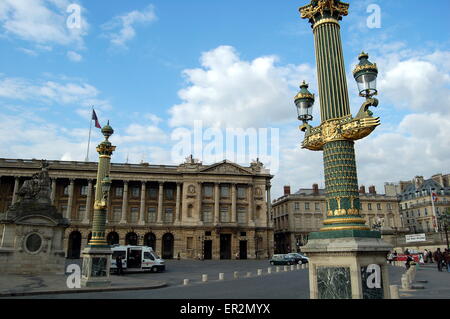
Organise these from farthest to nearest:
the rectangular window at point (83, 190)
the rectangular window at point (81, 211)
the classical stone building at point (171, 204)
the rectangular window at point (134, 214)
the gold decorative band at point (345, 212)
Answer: the rectangular window at point (83, 190) < the rectangular window at point (134, 214) < the rectangular window at point (81, 211) < the classical stone building at point (171, 204) < the gold decorative band at point (345, 212)

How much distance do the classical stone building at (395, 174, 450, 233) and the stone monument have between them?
238 ft

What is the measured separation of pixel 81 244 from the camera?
60.0m

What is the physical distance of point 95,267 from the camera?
673 inches

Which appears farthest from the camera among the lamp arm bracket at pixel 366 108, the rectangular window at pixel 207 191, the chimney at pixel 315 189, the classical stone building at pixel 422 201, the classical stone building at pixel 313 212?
the chimney at pixel 315 189

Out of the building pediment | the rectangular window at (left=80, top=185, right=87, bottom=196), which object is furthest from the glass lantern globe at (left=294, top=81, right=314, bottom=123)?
the rectangular window at (left=80, top=185, right=87, bottom=196)

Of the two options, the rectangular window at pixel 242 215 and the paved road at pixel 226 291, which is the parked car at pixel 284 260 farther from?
the rectangular window at pixel 242 215

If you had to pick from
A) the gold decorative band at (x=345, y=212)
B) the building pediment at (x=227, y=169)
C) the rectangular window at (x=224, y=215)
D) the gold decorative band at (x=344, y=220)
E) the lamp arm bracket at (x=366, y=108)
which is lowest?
the gold decorative band at (x=344, y=220)

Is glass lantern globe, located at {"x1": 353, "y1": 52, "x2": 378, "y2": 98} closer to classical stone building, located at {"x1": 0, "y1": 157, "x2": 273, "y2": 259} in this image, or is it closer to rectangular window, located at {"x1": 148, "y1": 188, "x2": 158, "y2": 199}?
classical stone building, located at {"x1": 0, "y1": 157, "x2": 273, "y2": 259}

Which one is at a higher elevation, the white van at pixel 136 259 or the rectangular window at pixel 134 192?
the rectangular window at pixel 134 192

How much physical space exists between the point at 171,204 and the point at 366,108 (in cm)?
6179

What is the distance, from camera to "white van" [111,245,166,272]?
29.6 meters

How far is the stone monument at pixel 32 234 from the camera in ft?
71.3

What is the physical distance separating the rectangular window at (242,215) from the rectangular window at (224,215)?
2133 mm

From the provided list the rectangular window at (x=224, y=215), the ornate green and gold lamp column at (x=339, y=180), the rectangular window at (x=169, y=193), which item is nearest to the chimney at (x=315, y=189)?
the rectangular window at (x=224, y=215)
